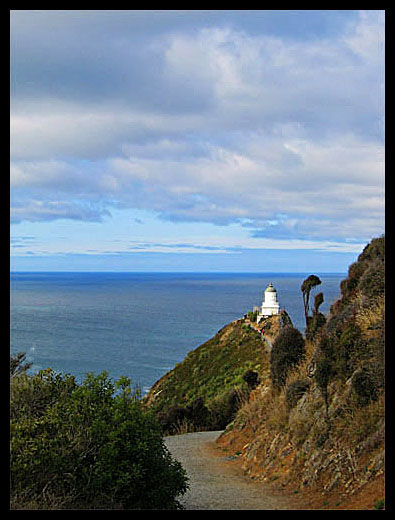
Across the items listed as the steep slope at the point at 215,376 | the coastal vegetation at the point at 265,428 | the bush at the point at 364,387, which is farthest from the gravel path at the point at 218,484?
the steep slope at the point at 215,376

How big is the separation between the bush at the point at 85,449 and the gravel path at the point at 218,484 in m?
2.68

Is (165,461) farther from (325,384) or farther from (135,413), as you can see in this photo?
(325,384)

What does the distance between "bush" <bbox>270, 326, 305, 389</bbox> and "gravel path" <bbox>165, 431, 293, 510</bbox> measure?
2.66 m

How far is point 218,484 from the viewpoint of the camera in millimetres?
13266

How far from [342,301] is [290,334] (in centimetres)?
195

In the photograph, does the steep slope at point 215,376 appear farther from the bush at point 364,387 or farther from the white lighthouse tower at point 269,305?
the bush at point 364,387

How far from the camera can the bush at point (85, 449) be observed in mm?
7625

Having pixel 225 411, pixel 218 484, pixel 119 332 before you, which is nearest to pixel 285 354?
pixel 218 484

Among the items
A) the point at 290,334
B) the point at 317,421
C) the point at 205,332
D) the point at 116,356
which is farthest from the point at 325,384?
the point at 205,332

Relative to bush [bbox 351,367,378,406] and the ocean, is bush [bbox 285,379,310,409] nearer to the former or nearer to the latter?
bush [bbox 351,367,378,406]

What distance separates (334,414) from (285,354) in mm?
4905

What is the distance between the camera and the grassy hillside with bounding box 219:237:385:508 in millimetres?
10422

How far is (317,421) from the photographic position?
1248cm

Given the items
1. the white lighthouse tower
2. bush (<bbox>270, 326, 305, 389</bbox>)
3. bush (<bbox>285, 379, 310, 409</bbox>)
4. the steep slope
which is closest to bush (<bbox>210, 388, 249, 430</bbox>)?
the steep slope
